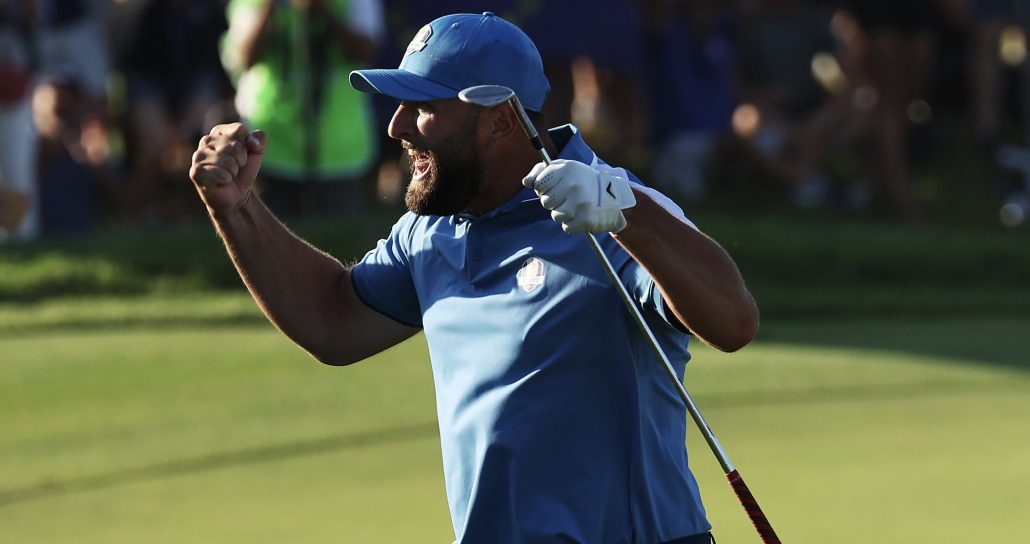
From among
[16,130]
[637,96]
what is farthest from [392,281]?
[637,96]

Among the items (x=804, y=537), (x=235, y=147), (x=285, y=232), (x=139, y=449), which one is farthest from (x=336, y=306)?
(x=139, y=449)

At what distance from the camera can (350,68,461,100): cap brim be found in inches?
160

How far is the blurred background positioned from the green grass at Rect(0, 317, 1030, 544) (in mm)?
23

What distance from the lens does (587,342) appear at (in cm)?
392

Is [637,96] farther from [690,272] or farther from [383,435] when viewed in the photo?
[690,272]

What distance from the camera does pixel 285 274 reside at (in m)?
4.48

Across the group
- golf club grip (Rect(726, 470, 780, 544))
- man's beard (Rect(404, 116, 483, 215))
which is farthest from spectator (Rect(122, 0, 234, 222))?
golf club grip (Rect(726, 470, 780, 544))

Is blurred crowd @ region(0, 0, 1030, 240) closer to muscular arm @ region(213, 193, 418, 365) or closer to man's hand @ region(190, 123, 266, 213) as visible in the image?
muscular arm @ region(213, 193, 418, 365)

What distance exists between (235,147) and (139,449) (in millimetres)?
4328

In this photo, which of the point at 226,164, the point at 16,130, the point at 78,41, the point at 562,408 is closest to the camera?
the point at 562,408

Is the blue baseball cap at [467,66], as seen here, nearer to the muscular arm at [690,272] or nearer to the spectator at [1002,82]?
the muscular arm at [690,272]

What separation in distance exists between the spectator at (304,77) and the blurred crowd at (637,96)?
0.50 feet

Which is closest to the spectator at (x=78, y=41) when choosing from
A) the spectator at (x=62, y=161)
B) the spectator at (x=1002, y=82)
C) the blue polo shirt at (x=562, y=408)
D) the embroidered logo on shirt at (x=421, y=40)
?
the spectator at (x=62, y=161)

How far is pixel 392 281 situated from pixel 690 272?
105 centimetres
